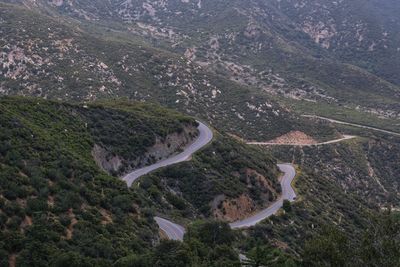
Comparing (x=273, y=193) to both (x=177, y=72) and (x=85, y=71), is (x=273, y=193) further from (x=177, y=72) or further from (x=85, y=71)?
(x=177, y=72)

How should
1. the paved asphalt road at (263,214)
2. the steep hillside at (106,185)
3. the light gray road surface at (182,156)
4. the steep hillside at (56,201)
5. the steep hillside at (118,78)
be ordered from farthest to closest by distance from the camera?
the steep hillside at (118,78) → the light gray road surface at (182,156) → the paved asphalt road at (263,214) → the steep hillside at (106,185) → the steep hillside at (56,201)

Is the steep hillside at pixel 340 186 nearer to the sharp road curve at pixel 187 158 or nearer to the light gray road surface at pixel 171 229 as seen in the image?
the sharp road curve at pixel 187 158

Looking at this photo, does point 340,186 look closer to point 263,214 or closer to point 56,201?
Result: point 263,214

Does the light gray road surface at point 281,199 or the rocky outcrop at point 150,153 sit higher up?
the rocky outcrop at point 150,153

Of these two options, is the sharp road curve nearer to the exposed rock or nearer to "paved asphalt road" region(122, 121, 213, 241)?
"paved asphalt road" region(122, 121, 213, 241)

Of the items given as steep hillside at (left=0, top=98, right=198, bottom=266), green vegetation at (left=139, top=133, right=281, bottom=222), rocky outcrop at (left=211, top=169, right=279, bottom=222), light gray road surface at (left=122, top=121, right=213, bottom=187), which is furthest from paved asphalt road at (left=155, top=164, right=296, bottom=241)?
light gray road surface at (left=122, top=121, right=213, bottom=187)

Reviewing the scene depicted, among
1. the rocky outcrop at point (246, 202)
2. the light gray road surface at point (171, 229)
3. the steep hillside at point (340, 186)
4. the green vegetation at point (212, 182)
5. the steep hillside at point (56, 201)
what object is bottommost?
the steep hillside at point (340, 186)

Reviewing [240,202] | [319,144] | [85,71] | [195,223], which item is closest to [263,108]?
[319,144]

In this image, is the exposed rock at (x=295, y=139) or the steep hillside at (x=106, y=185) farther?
the exposed rock at (x=295, y=139)

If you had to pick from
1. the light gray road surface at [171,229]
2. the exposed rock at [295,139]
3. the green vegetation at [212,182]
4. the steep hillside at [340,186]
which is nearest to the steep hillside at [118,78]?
the exposed rock at [295,139]
